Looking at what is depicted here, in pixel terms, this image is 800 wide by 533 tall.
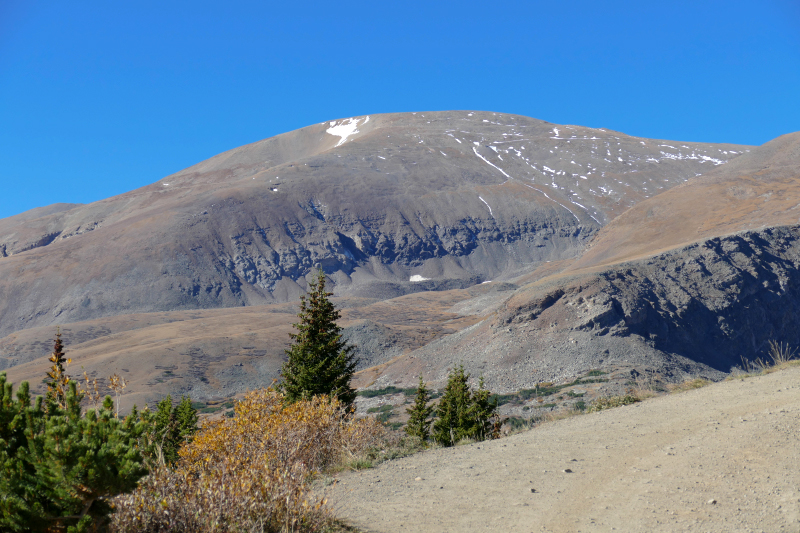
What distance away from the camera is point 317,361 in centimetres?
1800

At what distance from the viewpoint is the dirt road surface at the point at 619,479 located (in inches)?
206

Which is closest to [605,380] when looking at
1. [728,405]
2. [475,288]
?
[728,405]

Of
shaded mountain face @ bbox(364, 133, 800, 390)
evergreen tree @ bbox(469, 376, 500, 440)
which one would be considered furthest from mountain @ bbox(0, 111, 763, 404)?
evergreen tree @ bbox(469, 376, 500, 440)

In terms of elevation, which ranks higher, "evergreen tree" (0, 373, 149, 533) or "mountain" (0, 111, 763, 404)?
"mountain" (0, 111, 763, 404)

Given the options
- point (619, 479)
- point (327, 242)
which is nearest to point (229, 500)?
point (619, 479)

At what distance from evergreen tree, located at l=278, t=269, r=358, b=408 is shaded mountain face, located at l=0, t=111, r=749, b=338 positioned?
240ft

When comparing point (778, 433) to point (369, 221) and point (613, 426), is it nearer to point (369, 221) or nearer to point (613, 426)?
point (613, 426)

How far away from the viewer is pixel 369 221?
116438 mm

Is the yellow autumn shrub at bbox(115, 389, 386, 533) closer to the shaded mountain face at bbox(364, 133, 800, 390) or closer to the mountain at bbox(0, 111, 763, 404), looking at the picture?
the shaded mountain face at bbox(364, 133, 800, 390)

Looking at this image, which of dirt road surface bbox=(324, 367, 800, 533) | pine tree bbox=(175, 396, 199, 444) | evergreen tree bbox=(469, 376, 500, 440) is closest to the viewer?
dirt road surface bbox=(324, 367, 800, 533)

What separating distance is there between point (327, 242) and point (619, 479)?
103486 millimetres

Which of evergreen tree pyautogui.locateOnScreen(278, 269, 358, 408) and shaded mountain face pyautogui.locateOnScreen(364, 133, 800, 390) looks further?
shaded mountain face pyautogui.locateOnScreen(364, 133, 800, 390)

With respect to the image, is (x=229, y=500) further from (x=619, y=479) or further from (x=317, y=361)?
Answer: (x=317, y=361)

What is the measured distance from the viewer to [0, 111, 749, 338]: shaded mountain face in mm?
90312
